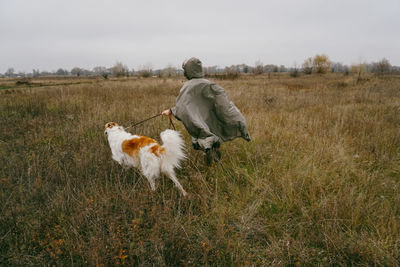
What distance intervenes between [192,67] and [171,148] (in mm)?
1237

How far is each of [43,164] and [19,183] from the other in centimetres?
47

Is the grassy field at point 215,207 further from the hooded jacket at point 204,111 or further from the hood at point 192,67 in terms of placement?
the hood at point 192,67

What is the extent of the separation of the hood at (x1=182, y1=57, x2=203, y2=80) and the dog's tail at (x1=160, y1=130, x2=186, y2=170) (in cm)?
95

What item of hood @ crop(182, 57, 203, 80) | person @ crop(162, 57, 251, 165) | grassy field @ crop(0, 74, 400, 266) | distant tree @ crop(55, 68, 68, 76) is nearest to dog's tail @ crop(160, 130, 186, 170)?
grassy field @ crop(0, 74, 400, 266)

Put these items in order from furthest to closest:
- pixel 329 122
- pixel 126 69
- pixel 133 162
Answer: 1. pixel 126 69
2. pixel 329 122
3. pixel 133 162

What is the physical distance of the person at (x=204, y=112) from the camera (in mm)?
2803

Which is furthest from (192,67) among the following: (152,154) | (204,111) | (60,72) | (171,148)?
(60,72)

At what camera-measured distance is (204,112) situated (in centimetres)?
A: 302

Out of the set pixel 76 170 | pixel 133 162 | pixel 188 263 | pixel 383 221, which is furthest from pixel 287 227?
pixel 76 170

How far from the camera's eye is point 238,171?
3178 millimetres

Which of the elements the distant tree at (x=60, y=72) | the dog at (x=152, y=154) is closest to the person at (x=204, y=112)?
the dog at (x=152, y=154)

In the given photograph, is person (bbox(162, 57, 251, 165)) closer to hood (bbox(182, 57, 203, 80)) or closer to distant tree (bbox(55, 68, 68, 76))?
hood (bbox(182, 57, 203, 80))

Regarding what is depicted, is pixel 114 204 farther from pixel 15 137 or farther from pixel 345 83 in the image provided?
pixel 345 83

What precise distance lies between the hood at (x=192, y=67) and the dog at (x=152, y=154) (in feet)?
3.12
